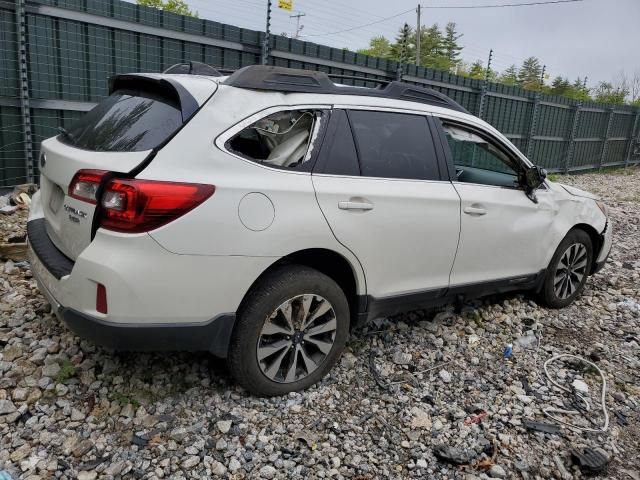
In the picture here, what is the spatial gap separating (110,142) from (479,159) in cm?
338

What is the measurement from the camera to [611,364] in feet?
12.7

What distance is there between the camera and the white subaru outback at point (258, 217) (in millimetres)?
2406

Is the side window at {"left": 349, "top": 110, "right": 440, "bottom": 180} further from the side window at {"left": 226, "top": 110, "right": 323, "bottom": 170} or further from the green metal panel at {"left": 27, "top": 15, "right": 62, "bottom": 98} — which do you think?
the green metal panel at {"left": 27, "top": 15, "right": 62, "bottom": 98}

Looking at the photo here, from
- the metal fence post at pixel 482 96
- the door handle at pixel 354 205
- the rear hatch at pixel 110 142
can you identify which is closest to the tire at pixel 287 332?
the door handle at pixel 354 205

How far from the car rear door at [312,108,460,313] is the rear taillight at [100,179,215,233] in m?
0.76

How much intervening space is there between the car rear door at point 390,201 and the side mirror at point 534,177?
92 centimetres

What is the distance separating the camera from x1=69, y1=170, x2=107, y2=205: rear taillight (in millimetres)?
2457

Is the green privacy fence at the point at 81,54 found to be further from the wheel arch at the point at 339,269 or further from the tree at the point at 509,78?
the tree at the point at 509,78

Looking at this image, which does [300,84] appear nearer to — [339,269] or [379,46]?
[339,269]

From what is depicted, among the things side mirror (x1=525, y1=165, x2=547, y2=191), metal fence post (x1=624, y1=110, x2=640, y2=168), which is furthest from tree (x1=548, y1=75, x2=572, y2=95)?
side mirror (x1=525, y1=165, x2=547, y2=191)

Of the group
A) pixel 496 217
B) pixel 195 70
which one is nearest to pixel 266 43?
pixel 195 70

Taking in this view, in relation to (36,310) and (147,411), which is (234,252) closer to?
(147,411)

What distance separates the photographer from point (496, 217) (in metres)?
3.80

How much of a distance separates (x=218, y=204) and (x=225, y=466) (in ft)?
4.14
